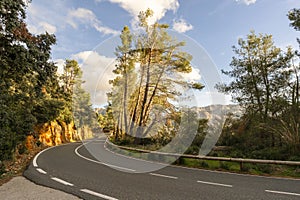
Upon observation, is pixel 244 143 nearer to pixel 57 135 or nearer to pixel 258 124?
pixel 258 124

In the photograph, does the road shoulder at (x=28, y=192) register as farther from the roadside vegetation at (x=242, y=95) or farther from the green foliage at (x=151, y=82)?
the green foliage at (x=151, y=82)

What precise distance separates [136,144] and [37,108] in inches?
493

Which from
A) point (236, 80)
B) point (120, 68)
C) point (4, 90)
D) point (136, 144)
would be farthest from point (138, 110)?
point (4, 90)

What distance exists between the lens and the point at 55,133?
32.8 m

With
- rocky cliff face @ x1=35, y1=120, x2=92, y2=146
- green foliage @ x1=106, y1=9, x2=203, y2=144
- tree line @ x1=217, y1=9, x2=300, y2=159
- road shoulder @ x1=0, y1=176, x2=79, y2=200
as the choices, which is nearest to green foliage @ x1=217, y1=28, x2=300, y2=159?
tree line @ x1=217, y1=9, x2=300, y2=159

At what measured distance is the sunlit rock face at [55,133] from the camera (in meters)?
28.6

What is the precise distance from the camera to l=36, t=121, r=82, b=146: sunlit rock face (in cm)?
2856

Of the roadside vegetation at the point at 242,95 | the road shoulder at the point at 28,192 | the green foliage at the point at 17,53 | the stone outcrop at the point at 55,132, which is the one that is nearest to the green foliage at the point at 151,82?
the roadside vegetation at the point at 242,95

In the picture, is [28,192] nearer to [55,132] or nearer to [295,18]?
[295,18]

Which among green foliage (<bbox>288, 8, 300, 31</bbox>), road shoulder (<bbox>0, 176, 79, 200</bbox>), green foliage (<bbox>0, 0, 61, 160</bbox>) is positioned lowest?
road shoulder (<bbox>0, 176, 79, 200</bbox>)

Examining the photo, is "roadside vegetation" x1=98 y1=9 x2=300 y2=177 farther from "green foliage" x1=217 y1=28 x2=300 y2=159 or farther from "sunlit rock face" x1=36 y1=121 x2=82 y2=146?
"sunlit rock face" x1=36 y1=121 x2=82 y2=146

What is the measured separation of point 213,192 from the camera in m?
5.43

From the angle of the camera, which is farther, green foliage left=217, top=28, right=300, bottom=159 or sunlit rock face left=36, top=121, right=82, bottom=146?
sunlit rock face left=36, top=121, right=82, bottom=146

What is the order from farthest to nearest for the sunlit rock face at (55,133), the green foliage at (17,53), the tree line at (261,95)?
the sunlit rock face at (55,133) < the tree line at (261,95) < the green foliage at (17,53)
